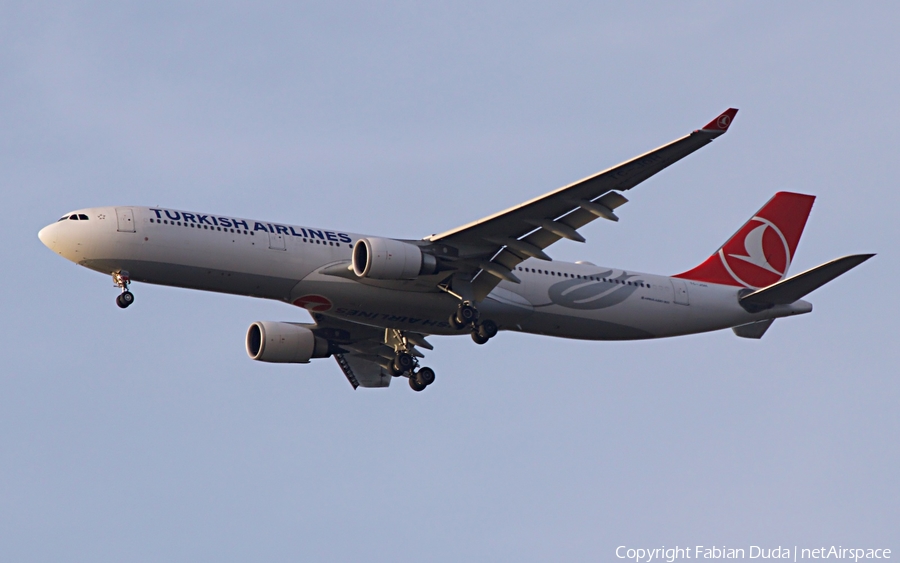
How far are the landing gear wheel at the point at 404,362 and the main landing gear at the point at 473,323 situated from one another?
4.33m

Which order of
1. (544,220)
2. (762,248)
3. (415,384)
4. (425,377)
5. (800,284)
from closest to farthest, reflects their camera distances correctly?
(544,220)
(800,284)
(425,377)
(415,384)
(762,248)

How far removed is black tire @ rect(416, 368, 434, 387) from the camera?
48.5 meters

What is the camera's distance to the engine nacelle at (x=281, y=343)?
160ft

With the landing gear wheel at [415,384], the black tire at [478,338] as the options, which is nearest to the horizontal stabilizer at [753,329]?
the black tire at [478,338]

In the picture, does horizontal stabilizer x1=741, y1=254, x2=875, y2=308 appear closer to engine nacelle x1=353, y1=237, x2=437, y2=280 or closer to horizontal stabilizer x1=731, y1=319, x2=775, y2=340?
horizontal stabilizer x1=731, y1=319, x2=775, y2=340

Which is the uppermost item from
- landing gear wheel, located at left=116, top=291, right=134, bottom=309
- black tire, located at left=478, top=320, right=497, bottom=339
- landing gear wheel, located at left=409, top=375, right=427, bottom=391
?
landing gear wheel, located at left=116, top=291, right=134, bottom=309

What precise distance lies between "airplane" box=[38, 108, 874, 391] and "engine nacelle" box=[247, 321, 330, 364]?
0.05 m

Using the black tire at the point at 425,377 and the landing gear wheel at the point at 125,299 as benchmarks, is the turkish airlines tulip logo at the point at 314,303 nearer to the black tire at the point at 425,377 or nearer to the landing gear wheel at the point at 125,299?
the landing gear wheel at the point at 125,299

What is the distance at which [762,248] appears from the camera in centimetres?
5150

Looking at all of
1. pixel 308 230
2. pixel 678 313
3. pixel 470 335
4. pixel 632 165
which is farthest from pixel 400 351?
pixel 632 165

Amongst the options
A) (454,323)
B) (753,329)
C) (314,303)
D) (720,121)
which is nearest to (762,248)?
(753,329)

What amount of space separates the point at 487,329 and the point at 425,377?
16.4 feet

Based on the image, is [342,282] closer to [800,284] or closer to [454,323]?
[454,323]

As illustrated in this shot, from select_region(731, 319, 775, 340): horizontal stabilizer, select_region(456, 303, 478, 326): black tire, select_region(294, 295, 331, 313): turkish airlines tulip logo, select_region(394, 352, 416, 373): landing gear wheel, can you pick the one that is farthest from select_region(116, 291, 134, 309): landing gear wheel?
select_region(731, 319, 775, 340): horizontal stabilizer
